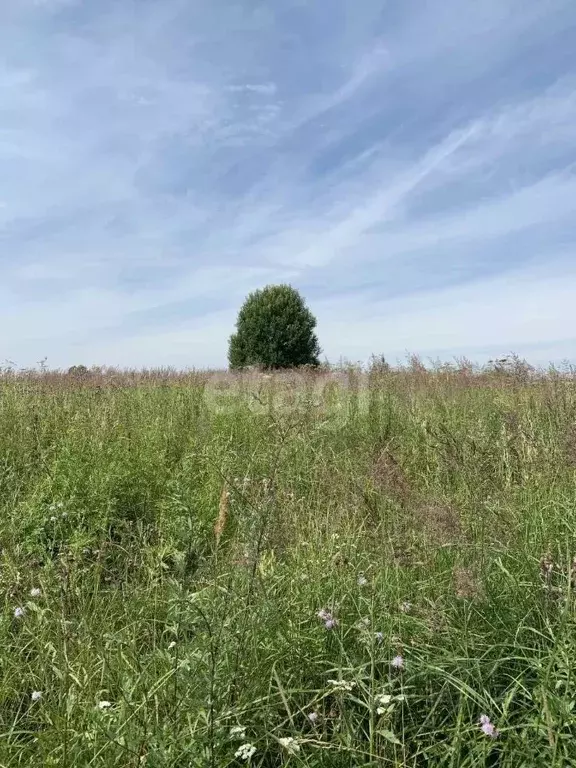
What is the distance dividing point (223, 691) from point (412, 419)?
400cm

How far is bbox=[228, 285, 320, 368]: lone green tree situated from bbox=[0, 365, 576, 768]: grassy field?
647 inches

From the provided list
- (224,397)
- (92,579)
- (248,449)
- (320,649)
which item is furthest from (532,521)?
(224,397)

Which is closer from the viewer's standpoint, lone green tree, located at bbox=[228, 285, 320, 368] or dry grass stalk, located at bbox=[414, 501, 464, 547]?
dry grass stalk, located at bbox=[414, 501, 464, 547]

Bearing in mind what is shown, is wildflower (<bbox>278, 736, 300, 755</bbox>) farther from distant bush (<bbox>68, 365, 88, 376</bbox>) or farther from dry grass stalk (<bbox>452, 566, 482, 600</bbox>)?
distant bush (<bbox>68, 365, 88, 376</bbox>)

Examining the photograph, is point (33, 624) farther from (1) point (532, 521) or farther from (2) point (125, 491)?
(1) point (532, 521)

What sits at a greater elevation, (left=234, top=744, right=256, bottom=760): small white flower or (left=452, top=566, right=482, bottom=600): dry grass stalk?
(left=452, top=566, right=482, bottom=600): dry grass stalk

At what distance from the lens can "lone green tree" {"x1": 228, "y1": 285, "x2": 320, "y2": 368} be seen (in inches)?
819

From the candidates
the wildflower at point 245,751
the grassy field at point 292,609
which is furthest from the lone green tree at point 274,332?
the wildflower at point 245,751

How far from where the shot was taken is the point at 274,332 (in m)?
20.8

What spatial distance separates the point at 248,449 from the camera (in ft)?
15.8

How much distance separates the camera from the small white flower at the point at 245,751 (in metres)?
1.31

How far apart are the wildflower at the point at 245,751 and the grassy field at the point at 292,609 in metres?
0.03

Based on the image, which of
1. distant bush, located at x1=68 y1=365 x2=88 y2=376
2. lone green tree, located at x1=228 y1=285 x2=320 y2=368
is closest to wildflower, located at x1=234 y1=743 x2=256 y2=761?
distant bush, located at x1=68 y1=365 x2=88 y2=376

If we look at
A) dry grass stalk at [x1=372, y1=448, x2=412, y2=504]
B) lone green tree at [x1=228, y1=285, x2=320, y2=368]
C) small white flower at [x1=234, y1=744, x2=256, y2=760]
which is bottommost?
small white flower at [x1=234, y1=744, x2=256, y2=760]
